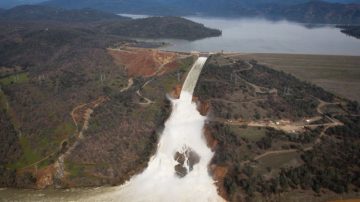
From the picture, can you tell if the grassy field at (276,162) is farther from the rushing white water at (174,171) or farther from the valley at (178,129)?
the rushing white water at (174,171)

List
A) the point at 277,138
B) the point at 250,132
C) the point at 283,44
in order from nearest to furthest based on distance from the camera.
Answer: the point at 277,138 → the point at 250,132 → the point at 283,44

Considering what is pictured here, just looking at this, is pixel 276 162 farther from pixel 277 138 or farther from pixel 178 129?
pixel 178 129

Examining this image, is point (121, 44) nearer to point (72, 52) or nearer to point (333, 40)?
point (72, 52)

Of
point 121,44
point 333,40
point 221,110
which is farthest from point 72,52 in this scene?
point 333,40

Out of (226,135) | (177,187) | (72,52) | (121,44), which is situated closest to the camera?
(177,187)

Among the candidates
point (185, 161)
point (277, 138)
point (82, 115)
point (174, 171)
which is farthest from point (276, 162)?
point (82, 115)

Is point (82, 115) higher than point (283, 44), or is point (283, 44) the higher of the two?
point (283, 44)
